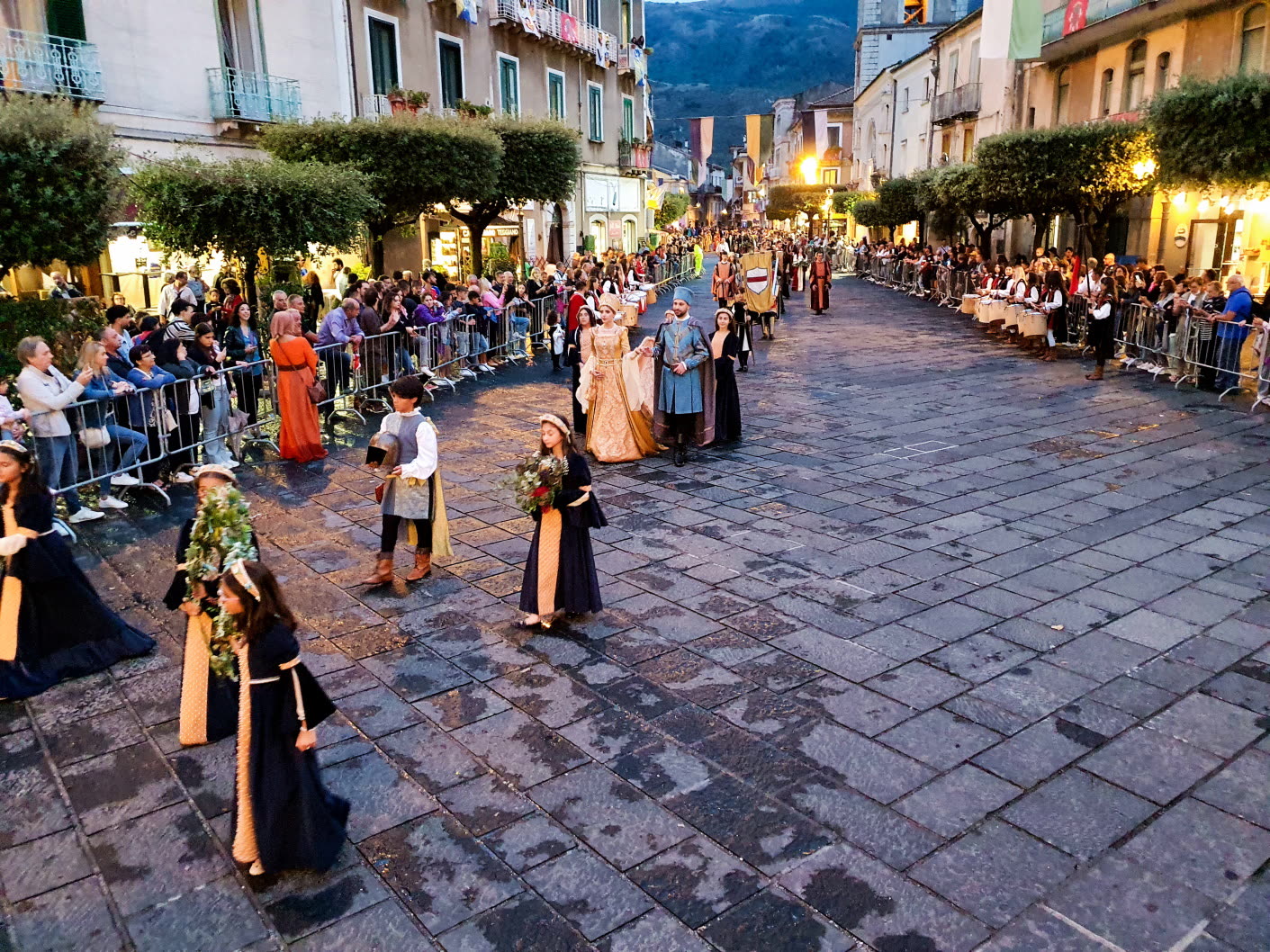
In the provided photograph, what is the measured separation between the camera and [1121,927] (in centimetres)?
352

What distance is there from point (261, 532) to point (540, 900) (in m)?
5.18

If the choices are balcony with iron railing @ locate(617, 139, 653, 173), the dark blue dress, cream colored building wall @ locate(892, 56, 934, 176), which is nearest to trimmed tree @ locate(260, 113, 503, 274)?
the dark blue dress

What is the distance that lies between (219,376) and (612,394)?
12.9 ft

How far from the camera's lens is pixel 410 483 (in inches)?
261

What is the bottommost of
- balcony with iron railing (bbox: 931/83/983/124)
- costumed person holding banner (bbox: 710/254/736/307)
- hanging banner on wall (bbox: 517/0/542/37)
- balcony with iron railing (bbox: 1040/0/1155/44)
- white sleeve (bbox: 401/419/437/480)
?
white sleeve (bbox: 401/419/437/480)

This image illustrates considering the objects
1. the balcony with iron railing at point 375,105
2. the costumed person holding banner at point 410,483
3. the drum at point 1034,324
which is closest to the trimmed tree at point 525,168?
the balcony with iron railing at point 375,105

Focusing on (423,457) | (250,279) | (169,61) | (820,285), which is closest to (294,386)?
(423,457)

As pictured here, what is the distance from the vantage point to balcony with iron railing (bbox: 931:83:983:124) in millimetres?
33031

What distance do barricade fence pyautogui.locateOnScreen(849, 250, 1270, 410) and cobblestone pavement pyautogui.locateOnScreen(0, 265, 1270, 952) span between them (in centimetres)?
467

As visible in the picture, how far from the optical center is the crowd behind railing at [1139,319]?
12953 mm

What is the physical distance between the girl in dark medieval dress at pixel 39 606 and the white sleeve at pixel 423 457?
191cm

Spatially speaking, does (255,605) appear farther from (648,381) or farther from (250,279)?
(250,279)

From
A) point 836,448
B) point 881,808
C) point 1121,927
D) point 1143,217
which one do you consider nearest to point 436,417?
point 836,448

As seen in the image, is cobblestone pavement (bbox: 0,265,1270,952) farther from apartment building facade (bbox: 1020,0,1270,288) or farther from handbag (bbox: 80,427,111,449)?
apartment building facade (bbox: 1020,0,1270,288)
